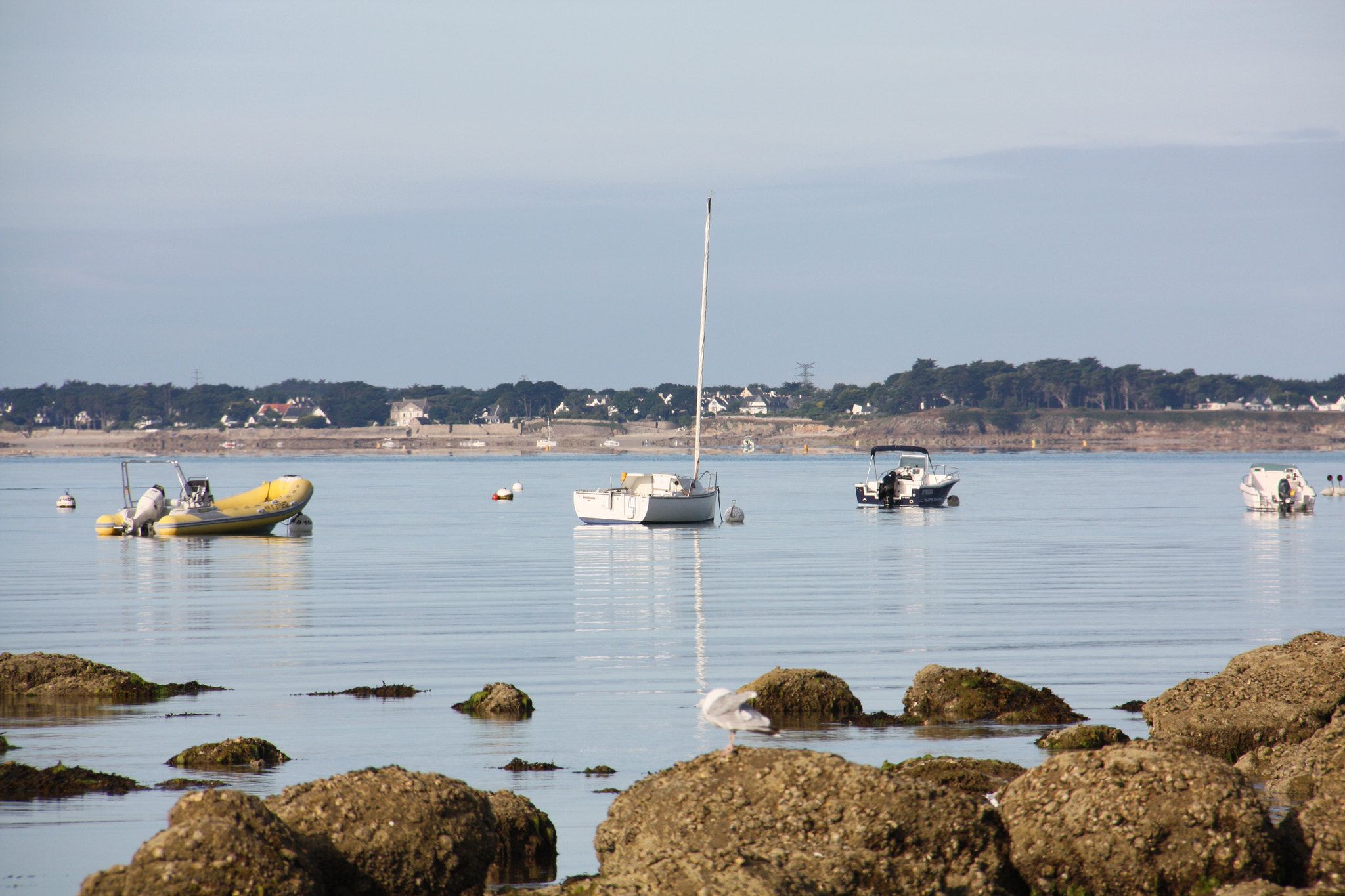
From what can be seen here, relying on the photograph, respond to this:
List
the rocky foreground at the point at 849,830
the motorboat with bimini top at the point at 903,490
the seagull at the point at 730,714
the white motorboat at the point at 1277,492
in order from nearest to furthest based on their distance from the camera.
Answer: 1. the rocky foreground at the point at 849,830
2. the seagull at the point at 730,714
3. the white motorboat at the point at 1277,492
4. the motorboat with bimini top at the point at 903,490

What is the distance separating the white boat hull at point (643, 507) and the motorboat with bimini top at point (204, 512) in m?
11.8

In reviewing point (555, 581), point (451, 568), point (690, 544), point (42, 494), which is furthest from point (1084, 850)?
point (42, 494)

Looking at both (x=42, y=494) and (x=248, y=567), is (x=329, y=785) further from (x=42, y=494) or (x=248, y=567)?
(x=42, y=494)

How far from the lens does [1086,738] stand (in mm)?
12188

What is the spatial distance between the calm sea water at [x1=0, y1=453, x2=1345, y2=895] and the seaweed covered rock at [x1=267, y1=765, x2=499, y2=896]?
51.1 inches

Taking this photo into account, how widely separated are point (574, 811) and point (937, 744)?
13.4 feet

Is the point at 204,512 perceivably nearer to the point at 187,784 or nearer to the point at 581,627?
the point at 581,627

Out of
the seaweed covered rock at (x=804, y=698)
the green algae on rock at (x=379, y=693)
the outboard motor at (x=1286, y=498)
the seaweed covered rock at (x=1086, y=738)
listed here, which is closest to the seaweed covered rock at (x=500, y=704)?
the green algae on rock at (x=379, y=693)

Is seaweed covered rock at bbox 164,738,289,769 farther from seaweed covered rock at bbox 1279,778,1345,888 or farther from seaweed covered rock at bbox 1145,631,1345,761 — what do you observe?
seaweed covered rock at bbox 1279,778,1345,888

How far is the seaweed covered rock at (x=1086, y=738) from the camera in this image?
12.2 meters

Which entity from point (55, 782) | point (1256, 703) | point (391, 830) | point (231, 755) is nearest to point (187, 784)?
point (231, 755)

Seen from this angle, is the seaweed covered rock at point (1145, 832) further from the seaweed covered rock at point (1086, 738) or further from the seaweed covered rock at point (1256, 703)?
the seaweed covered rock at point (1086, 738)

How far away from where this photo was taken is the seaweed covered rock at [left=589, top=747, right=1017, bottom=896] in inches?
307

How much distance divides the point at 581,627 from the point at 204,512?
104 ft
